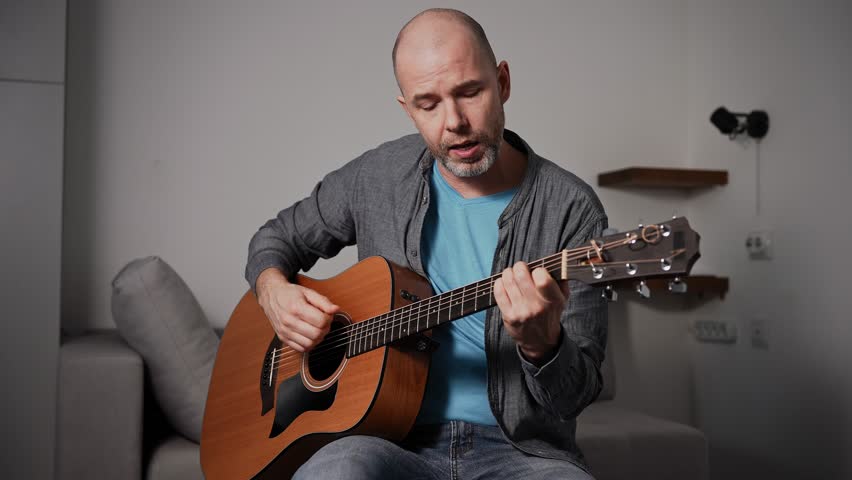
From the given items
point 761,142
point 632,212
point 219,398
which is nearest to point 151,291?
point 219,398

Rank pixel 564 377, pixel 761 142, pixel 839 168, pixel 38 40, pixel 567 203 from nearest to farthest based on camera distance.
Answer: pixel 564 377
pixel 567 203
pixel 38 40
pixel 839 168
pixel 761 142

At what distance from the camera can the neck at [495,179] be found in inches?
57.4

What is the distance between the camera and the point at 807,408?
2477mm

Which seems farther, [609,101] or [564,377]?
[609,101]

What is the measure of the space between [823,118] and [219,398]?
2017 millimetres

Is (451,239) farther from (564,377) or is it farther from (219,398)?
(219,398)

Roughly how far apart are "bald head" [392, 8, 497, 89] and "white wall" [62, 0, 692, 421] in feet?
4.45

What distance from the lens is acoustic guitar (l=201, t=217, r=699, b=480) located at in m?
1.02

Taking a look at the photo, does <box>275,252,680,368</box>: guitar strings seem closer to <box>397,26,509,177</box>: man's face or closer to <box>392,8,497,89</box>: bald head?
<box>397,26,509,177</box>: man's face

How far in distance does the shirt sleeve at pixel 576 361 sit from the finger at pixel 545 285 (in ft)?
0.36

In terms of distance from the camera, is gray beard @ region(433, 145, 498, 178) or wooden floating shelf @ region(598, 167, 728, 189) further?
wooden floating shelf @ region(598, 167, 728, 189)

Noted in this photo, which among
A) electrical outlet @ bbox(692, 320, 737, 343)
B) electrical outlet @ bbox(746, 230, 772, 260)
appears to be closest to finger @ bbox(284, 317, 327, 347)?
electrical outlet @ bbox(746, 230, 772, 260)

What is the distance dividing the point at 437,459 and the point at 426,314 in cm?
26

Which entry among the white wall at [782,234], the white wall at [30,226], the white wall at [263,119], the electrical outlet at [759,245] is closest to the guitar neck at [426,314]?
the white wall at [30,226]
